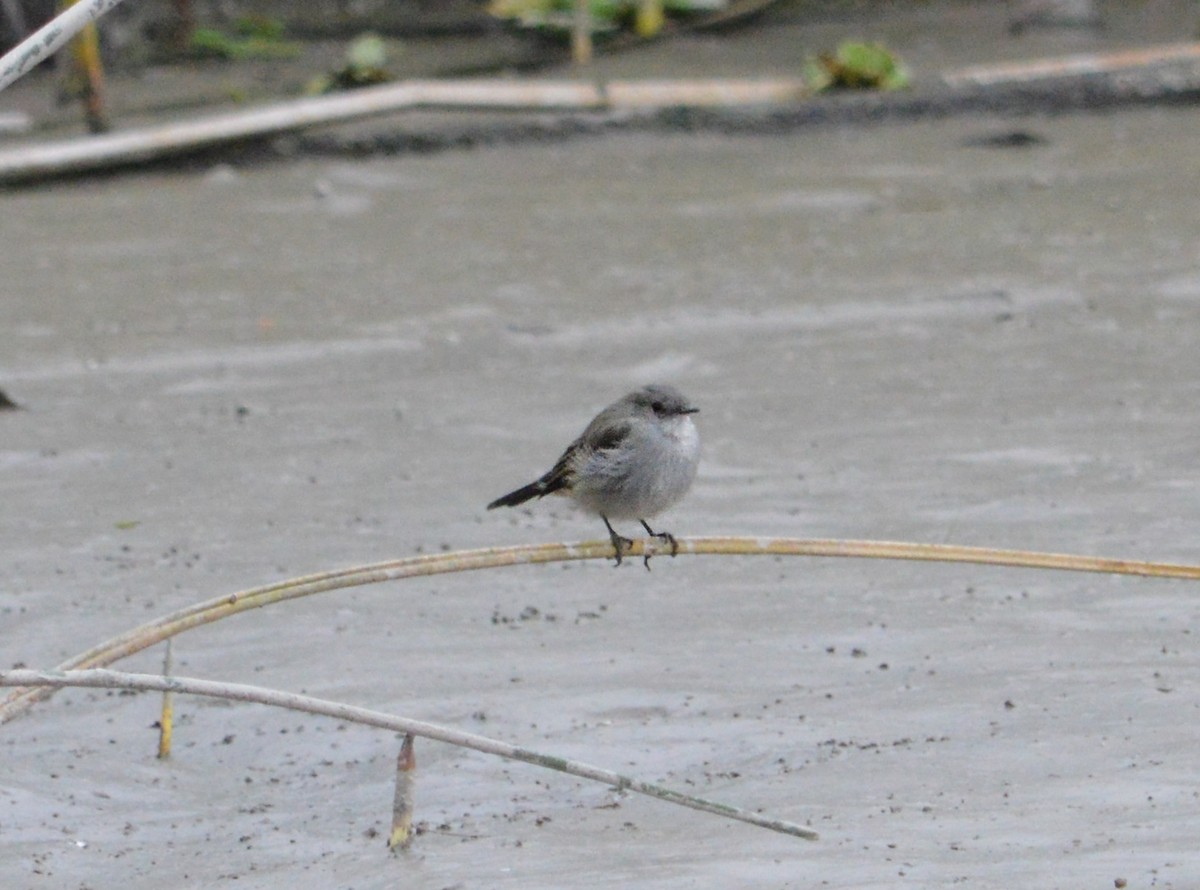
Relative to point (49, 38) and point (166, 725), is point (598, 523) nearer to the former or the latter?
point (166, 725)

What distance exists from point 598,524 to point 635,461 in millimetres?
2318

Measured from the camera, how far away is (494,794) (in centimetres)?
504

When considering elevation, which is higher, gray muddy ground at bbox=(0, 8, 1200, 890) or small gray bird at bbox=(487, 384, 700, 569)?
small gray bird at bbox=(487, 384, 700, 569)

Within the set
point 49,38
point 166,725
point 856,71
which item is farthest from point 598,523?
point 856,71

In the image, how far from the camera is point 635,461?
5.07 meters

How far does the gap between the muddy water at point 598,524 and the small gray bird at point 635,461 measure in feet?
1.83

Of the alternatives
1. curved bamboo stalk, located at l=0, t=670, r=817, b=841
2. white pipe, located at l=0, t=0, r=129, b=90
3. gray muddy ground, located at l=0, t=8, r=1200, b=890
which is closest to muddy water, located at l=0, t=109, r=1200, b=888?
gray muddy ground, located at l=0, t=8, r=1200, b=890

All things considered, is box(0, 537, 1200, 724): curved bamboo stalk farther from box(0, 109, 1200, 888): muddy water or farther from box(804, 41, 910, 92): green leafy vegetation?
box(804, 41, 910, 92): green leafy vegetation

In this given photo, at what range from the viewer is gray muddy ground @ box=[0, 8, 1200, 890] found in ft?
15.6

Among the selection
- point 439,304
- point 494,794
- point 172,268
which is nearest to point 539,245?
point 439,304

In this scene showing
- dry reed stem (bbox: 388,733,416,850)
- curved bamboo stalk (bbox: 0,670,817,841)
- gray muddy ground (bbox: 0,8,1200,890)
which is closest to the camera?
curved bamboo stalk (bbox: 0,670,817,841)

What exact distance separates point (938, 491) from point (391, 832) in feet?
9.36

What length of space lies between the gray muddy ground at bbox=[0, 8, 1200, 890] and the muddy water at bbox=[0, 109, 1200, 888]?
2 cm

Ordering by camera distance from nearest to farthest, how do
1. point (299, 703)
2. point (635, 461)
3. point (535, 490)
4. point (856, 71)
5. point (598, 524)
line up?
point (299, 703)
point (635, 461)
point (535, 490)
point (598, 524)
point (856, 71)
